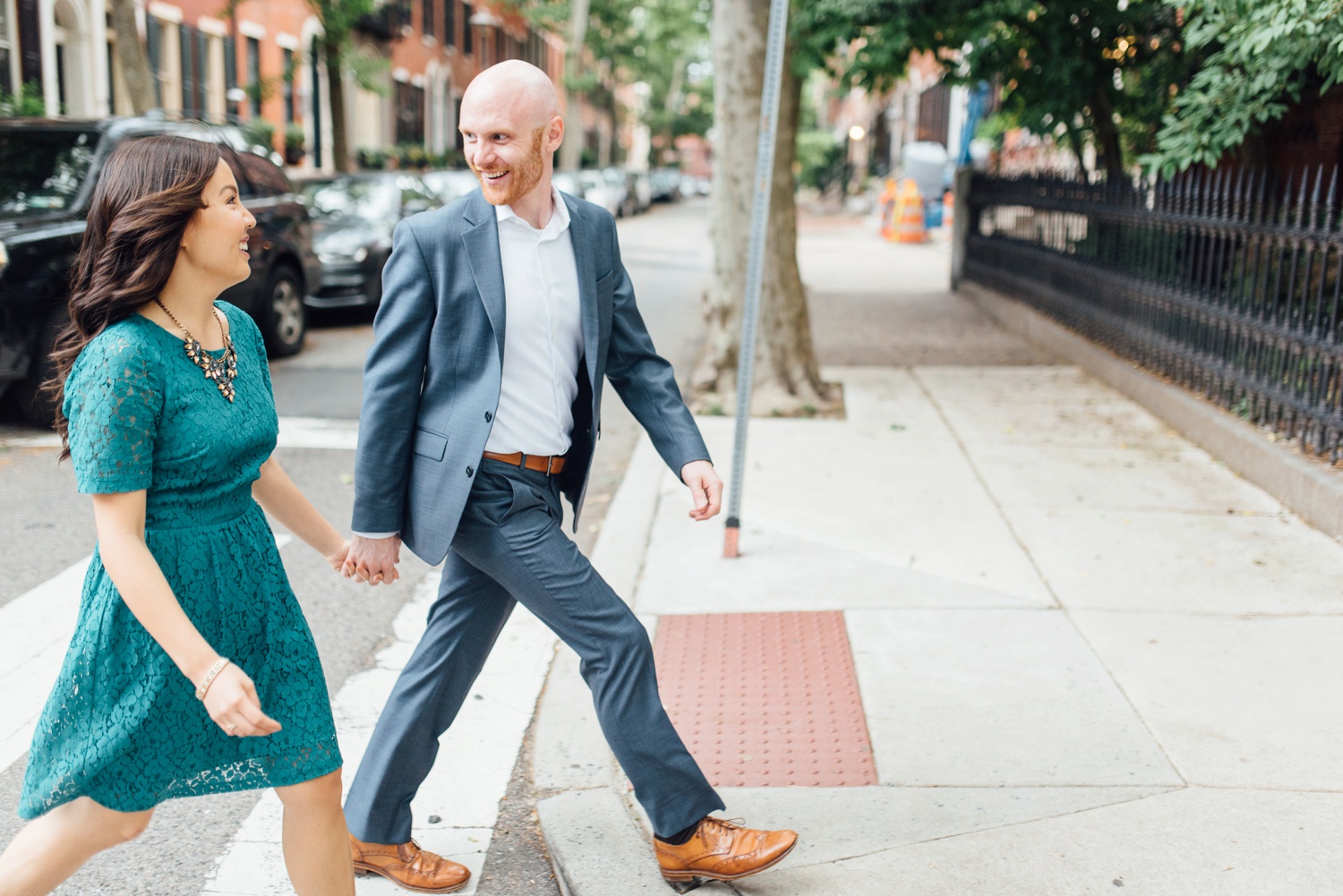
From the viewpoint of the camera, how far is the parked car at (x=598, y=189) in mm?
35188

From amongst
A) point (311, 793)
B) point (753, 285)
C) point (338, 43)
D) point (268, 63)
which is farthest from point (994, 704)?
point (268, 63)

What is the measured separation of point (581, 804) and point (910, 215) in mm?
26043

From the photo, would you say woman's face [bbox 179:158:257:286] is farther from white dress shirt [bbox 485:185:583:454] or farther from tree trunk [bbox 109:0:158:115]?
tree trunk [bbox 109:0:158:115]

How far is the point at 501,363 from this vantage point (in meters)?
2.77

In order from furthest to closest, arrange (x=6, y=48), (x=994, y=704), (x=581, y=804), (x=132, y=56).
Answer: (x=6, y=48) < (x=132, y=56) < (x=994, y=704) < (x=581, y=804)

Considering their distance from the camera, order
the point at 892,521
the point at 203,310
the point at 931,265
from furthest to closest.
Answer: the point at 931,265 < the point at 892,521 < the point at 203,310

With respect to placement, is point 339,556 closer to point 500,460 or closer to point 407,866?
point 500,460

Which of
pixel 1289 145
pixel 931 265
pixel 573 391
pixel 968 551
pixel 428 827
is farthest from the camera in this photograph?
pixel 931 265

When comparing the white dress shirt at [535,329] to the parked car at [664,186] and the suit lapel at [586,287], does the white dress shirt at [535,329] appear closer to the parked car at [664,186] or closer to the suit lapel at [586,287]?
the suit lapel at [586,287]

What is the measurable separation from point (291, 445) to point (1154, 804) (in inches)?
228

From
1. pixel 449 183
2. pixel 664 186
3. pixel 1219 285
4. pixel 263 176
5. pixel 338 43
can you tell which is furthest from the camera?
pixel 664 186

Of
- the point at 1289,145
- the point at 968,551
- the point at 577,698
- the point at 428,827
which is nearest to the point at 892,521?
the point at 968,551

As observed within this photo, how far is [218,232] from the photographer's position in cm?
224

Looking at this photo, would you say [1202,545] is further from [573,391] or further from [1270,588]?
[573,391]
